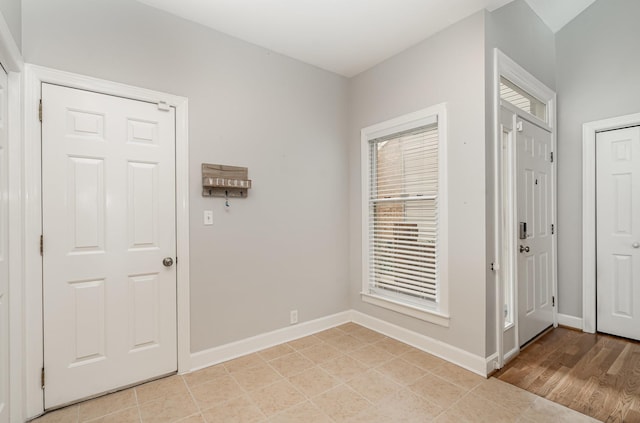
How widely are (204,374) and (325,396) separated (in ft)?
3.28

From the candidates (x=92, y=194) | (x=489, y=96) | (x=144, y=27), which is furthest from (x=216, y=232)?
(x=489, y=96)

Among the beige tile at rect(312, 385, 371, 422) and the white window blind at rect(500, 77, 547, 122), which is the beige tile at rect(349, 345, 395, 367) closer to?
the beige tile at rect(312, 385, 371, 422)

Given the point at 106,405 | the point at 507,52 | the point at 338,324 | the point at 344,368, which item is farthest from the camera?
the point at 338,324

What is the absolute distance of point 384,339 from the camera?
3.01m

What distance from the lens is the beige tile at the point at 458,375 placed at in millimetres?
2210

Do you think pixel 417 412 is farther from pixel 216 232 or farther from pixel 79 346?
pixel 79 346

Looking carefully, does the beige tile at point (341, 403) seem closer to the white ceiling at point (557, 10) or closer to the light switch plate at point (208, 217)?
the light switch plate at point (208, 217)

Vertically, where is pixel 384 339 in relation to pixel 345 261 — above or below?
below

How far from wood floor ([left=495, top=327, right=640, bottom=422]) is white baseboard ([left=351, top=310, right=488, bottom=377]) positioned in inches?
6.5

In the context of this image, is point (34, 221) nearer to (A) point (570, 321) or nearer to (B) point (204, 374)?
(B) point (204, 374)

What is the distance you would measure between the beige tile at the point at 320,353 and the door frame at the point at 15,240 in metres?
1.93

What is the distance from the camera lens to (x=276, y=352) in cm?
277

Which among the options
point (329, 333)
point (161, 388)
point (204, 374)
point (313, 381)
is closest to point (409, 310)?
point (329, 333)

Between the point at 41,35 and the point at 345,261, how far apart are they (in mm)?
3161
